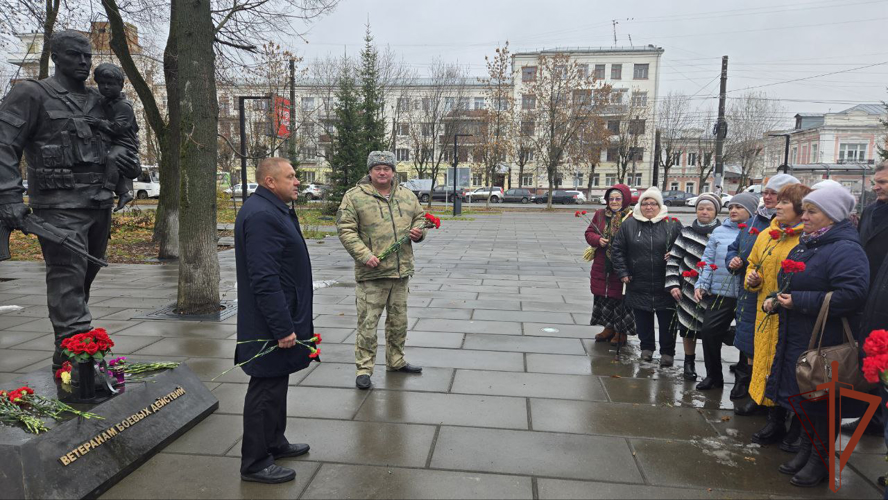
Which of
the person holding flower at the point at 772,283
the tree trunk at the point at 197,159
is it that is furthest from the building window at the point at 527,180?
the person holding flower at the point at 772,283

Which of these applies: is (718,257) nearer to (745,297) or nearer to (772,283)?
(745,297)

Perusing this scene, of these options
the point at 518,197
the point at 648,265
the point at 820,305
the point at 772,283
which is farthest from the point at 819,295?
the point at 518,197

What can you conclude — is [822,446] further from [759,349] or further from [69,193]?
[69,193]

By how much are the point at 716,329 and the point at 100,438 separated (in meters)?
4.31

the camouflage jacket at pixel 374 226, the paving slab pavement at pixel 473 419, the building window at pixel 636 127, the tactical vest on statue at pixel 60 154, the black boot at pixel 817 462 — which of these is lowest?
the paving slab pavement at pixel 473 419

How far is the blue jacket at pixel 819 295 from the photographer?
3121 millimetres

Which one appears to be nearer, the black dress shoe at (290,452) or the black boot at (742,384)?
the black dress shoe at (290,452)

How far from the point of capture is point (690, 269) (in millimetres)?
4828

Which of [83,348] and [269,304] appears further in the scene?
[83,348]

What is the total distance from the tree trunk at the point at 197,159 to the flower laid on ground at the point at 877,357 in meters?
6.34

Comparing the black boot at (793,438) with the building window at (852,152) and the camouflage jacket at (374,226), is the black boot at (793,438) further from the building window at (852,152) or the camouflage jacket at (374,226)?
the building window at (852,152)

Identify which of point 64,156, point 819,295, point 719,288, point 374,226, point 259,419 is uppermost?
point 64,156

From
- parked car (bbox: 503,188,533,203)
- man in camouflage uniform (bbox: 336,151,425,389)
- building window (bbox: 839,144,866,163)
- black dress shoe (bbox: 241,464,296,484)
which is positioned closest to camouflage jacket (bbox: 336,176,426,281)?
man in camouflage uniform (bbox: 336,151,425,389)

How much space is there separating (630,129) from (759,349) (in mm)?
52881
